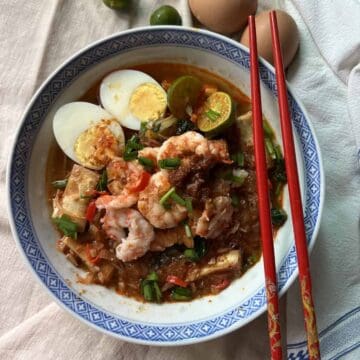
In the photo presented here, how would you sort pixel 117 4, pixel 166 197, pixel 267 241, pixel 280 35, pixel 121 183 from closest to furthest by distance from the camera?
1. pixel 267 241
2. pixel 166 197
3. pixel 121 183
4. pixel 280 35
5. pixel 117 4

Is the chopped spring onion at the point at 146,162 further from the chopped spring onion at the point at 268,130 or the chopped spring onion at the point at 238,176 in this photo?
the chopped spring onion at the point at 268,130

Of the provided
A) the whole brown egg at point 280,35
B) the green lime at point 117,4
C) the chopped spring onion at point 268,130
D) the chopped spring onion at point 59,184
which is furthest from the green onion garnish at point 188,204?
the green lime at point 117,4

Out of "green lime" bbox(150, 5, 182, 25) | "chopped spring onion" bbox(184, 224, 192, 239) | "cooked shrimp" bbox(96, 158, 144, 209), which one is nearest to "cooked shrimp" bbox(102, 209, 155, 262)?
"cooked shrimp" bbox(96, 158, 144, 209)

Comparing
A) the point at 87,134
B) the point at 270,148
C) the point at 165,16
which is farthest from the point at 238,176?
the point at 165,16

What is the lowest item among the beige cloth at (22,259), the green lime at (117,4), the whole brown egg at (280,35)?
the beige cloth at (22,259)

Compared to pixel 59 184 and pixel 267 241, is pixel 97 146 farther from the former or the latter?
pixel 267 241

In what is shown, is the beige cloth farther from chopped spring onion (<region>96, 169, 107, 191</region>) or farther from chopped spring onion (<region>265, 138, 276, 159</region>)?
chopped spring onion (<region>265, 138, 276, 159</region>)
